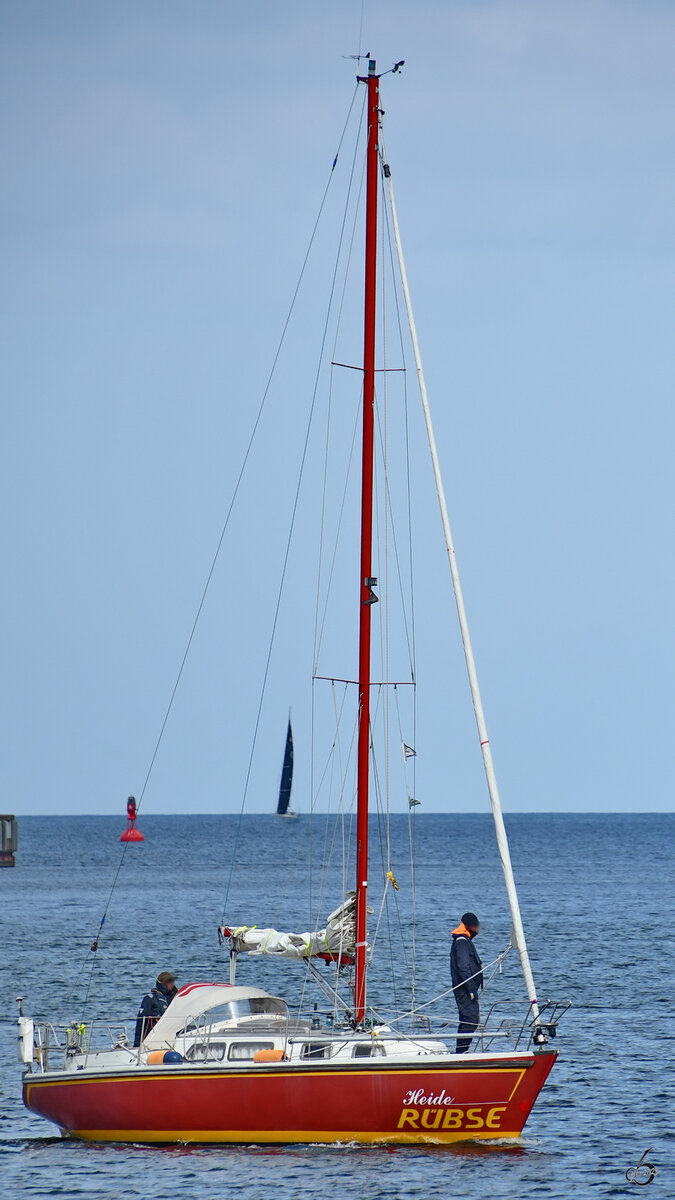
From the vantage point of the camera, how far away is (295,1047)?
2430 cm

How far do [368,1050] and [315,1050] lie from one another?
0.80 metres

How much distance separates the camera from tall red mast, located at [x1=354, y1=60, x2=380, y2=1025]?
25.2 metres

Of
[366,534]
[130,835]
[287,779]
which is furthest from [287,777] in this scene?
[366,534]

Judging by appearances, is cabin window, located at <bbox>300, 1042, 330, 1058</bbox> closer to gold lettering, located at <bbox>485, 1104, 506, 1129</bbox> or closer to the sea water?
the sea water

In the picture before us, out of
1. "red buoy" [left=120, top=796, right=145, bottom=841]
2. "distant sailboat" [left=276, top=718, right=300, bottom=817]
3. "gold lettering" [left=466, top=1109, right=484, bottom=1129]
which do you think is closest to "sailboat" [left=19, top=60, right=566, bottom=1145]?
"gold lettering" [left=466, top=1109, right=484, bottom=1129]

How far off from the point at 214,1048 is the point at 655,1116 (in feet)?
27.6

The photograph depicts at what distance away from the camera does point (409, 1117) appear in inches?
941

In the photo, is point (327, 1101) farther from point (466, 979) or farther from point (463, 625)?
point (463, 625)

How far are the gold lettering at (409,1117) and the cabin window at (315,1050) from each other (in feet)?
4.59

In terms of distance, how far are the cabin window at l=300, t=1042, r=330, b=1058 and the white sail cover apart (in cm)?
172

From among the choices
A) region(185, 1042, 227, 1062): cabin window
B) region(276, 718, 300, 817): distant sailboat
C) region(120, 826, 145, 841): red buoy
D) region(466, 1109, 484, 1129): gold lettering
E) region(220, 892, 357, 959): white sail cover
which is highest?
region(276, 718, 300, 817): distant sailboat

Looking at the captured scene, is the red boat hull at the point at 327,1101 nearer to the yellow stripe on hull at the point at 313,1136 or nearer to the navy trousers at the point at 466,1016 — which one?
the yellow stripe on hull at the point at 313,1136

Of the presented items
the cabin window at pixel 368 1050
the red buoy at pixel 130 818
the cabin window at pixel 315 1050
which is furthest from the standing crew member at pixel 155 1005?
the red buoy at pixel 130 818

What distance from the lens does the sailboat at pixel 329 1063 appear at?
23.6m
